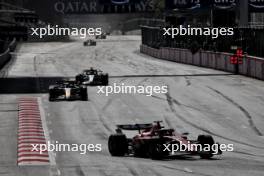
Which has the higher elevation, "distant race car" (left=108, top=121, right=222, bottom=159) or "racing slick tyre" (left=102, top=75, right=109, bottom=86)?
"distant race car" (left=108, top=121, right=222, bottom=159)

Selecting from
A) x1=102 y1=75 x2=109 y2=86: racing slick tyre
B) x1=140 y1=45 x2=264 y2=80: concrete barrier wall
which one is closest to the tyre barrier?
x1=102 y1=75 x2=109 y2=86: racing slick tyre

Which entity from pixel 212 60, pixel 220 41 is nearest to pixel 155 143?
pixel 220 41

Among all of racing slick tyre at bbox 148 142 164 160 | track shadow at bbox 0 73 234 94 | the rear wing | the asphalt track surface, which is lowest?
track shadow at bbox 0 73 234 94

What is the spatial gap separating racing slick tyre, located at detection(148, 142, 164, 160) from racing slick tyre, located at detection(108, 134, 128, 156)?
1.15 m

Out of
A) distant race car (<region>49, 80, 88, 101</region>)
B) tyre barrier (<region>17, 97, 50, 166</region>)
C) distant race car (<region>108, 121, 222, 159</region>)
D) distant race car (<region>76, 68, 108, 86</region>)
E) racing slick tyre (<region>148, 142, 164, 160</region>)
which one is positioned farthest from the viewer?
distant race car (<region>76, 68, 108, 86</region>)

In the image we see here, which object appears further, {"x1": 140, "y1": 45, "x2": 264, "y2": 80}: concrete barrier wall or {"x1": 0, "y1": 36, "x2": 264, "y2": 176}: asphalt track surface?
{"x1": 140, "y1": 45, "x2": 264, "y2": 80}: concrete barrier wall

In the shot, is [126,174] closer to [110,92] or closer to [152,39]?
[110,92]

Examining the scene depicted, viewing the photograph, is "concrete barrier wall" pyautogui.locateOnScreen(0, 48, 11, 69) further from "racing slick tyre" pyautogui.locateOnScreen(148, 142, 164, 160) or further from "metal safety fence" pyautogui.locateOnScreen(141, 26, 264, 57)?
"racing slick tyre" pyautogui.locateOnScreen(148, 142, 164, 160)

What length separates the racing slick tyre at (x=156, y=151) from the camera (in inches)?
1096

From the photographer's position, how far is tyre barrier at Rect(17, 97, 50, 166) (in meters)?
29.6

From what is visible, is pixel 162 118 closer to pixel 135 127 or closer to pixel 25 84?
pixel 135 127

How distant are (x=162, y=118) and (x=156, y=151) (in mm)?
15012

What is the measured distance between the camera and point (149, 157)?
94.0 feet

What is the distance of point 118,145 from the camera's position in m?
29.0
